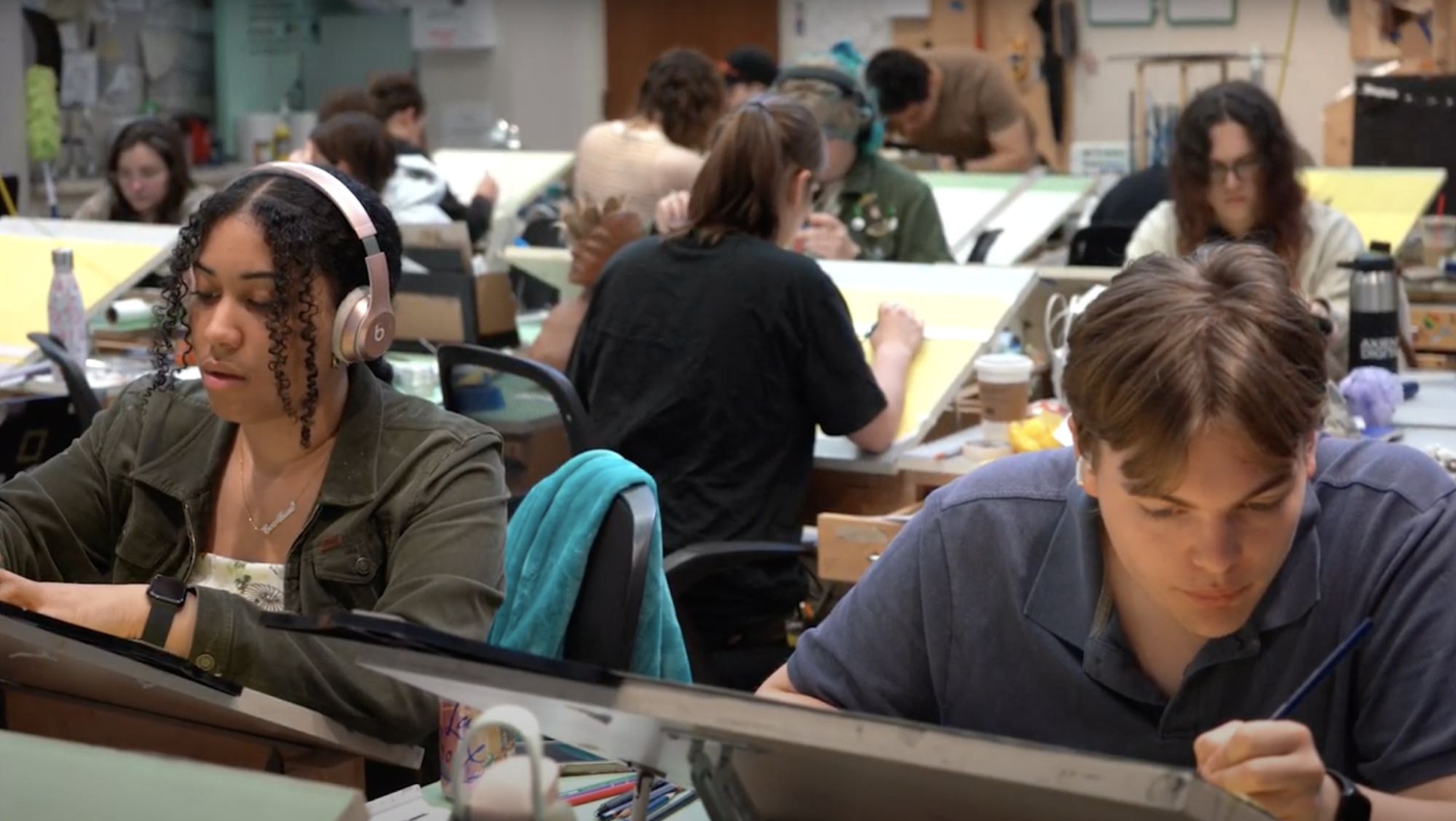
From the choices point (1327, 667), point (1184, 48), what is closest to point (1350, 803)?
point (1327, 667)

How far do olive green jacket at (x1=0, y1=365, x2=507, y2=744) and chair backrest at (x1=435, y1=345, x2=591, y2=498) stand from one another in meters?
0.83

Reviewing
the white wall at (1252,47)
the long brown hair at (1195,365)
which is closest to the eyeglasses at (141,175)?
the long brown hair at (1195,365)

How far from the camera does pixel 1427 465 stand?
1.40 metres

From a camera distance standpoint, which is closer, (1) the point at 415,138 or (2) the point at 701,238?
(2) the point at 701,238

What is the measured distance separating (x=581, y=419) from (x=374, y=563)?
3.46 feet

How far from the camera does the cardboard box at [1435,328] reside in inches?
180

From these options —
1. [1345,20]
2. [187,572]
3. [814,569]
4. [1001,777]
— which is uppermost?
[1345,20]

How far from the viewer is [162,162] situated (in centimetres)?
516

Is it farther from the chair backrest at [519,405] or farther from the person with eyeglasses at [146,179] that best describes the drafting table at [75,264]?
the chair backrest at [519,405]

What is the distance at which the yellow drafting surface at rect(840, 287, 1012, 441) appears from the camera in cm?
320

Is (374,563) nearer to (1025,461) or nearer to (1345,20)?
(1025,461)

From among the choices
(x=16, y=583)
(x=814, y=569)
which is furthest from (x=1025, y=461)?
(x=814, y=569)

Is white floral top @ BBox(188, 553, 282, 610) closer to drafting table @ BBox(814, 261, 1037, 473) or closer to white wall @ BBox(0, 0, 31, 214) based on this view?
drafting table @ BBox(814, 261, 1037, 473)

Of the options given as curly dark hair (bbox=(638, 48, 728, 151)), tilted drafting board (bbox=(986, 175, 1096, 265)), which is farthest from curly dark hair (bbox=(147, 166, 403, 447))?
tilted drafting board (bbox=(986, 175, 1096, 265))
